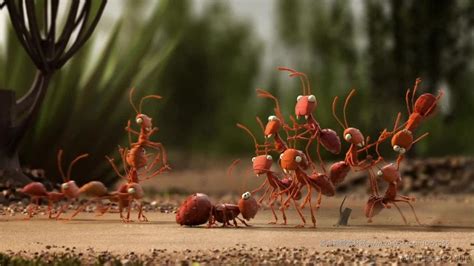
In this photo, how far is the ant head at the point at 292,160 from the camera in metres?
5.72

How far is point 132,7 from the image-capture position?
1201 cm

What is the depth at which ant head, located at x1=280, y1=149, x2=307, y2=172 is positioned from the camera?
5723 millimetres

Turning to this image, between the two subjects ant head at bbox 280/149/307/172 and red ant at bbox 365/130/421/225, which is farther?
red ant at bbox 365/130/421/225

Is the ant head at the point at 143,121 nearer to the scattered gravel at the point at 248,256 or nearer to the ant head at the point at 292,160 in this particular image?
the ant head at the point at 292,160

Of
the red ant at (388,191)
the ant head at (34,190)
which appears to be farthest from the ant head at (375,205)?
the ant head at (34,190)

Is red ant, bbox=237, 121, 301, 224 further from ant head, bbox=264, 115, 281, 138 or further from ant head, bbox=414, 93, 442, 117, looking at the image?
ant head, bbox=414, 93, 442, 117

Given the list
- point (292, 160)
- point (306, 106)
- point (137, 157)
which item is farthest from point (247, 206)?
point (137, 157)

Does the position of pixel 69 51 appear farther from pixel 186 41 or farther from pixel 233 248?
pixel 186 41

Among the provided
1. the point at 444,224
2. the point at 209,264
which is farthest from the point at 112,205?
the point at 209,264

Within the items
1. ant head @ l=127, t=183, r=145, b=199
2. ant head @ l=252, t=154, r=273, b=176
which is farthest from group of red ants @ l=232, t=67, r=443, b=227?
ant head @ l=127, t=183, r=145, b=199

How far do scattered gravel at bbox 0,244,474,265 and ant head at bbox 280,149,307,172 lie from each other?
1077 millimetres

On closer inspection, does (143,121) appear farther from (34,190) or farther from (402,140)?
(402,140)

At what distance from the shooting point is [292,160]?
5.73 m

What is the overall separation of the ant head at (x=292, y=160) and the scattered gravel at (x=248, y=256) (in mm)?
1077
